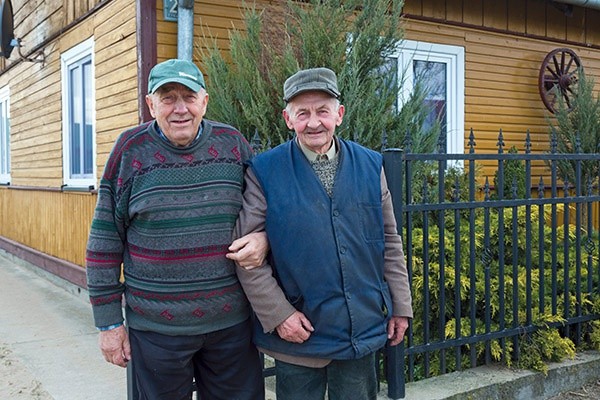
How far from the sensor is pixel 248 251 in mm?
2143

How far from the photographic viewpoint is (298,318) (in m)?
2.19

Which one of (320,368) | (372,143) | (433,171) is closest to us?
(320,368)

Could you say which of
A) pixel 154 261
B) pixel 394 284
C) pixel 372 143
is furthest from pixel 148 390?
pixel 372 143

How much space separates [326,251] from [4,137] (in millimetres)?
10020

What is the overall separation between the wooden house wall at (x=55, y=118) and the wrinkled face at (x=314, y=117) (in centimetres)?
350

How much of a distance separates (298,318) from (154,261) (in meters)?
0.56

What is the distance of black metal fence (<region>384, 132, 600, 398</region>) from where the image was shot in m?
3.31

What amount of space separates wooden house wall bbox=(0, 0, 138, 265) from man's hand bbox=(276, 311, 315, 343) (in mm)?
3710

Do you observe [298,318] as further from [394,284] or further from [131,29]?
[131,29]

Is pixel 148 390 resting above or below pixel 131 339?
below

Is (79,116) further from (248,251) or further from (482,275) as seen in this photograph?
(248,251)

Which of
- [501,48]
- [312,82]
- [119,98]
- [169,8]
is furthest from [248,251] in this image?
[501,48]

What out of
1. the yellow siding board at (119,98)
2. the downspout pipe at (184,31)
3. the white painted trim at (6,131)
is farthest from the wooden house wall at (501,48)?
the white painted trim at (6,131)

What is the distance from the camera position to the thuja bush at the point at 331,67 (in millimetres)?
4477
